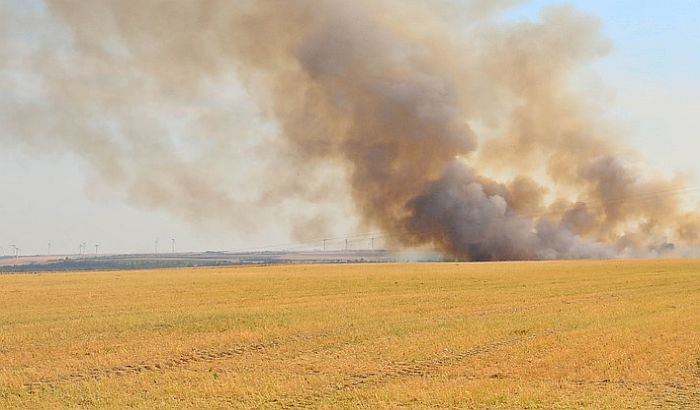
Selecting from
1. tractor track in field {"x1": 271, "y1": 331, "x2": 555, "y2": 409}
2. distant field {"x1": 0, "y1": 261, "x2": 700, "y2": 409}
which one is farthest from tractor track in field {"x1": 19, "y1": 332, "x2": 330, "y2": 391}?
tractor track in field {"x1": 271, "y1": 331, "x2": 555, "y2": 409}

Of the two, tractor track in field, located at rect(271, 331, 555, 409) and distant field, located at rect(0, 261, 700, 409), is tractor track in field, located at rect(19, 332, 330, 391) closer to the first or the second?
distant field, located at rect(0, 261, 700, 409)

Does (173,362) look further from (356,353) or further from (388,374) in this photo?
(388,374)

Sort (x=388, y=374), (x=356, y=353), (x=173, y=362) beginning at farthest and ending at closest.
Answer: (x=356, y=353)
(x=173, y=362)
(x=388, y=374)

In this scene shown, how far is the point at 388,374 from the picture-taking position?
1537 cm

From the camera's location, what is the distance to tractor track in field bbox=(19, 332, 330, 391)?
15.2 m

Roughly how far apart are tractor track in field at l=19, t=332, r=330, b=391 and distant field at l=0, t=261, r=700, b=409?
0.05 meters

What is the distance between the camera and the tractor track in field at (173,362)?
49.8 feet

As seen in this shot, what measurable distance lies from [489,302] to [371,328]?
34.9ft

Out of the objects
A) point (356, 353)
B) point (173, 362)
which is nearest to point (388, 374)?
point (356, 353)

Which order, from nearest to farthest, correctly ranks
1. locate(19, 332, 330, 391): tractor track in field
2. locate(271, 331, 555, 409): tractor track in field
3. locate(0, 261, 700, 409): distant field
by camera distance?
locate(271, 331, 555, 409): tractor track in field
locate(0, 261, 700, 409): distant field
locate(19, 332, 330, 391): tractor track in field

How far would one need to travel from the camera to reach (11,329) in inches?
936

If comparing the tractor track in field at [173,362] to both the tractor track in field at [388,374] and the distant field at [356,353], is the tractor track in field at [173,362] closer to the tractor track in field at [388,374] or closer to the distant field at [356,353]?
the distant field at [356,353]

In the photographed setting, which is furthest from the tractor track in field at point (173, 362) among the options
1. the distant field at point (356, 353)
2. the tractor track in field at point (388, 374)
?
the tractor track in field at point (388, 374)

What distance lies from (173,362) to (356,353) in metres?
4.25
